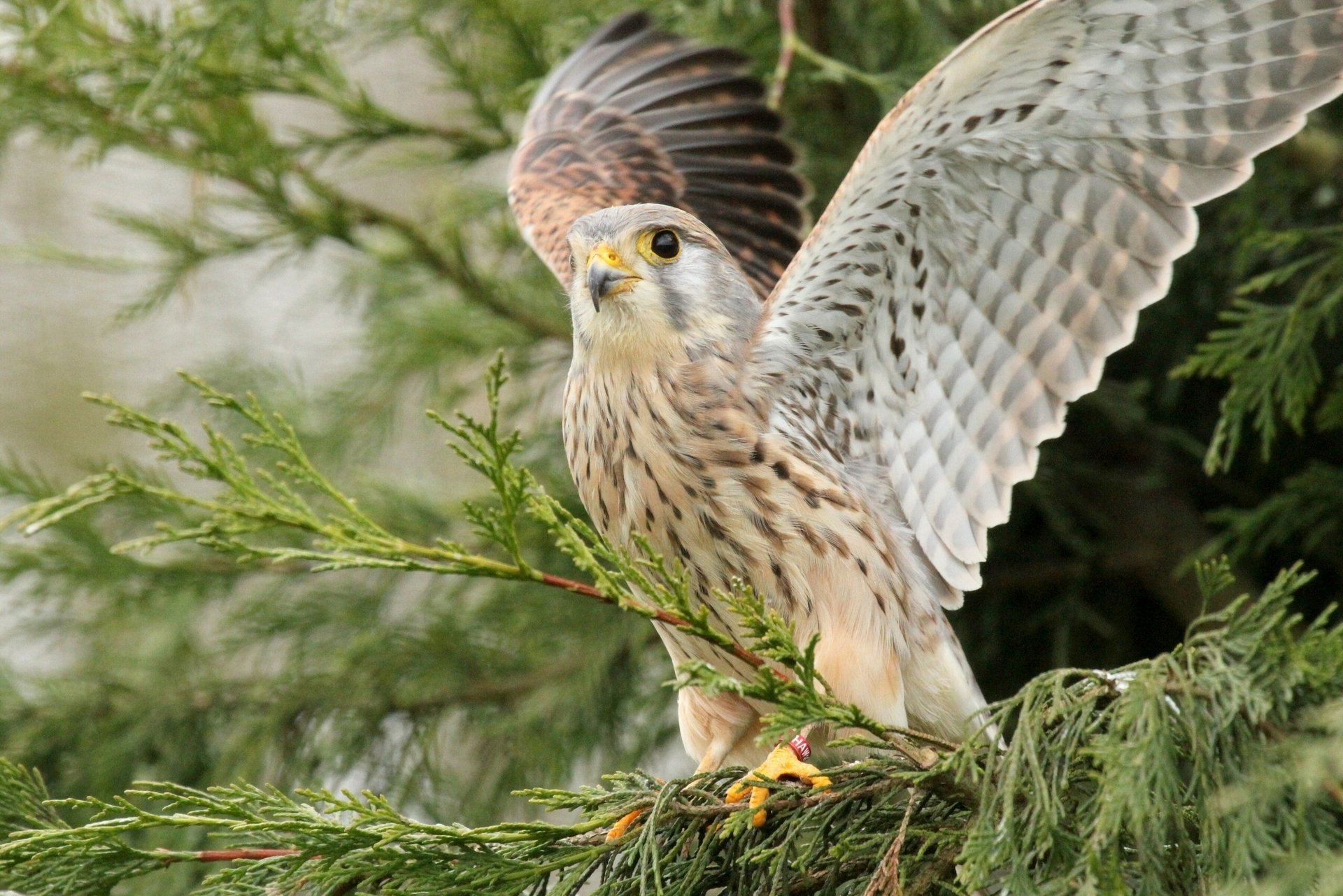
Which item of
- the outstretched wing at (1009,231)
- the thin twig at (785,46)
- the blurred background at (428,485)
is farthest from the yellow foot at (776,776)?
the thin twig at (785,46)

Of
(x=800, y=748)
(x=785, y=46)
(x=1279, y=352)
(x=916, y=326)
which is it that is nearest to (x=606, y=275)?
(x=916, y=326)

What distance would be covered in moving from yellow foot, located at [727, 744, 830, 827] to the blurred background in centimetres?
128

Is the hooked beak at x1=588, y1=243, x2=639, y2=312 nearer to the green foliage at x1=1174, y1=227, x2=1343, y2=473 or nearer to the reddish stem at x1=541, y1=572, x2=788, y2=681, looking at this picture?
the reddish stem at x1=541, y1=572, x2=788, y2=681

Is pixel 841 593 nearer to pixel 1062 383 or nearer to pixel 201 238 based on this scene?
pixel 1062 383

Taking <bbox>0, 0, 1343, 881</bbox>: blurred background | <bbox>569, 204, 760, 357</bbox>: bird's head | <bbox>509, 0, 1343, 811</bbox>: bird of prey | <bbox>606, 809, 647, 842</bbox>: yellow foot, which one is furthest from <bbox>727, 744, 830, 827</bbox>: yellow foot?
<bbox>0, 0, 1343, 881</bbox>: blurred background

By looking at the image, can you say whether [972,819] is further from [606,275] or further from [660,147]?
[660,147]

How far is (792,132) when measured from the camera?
3.75 meters

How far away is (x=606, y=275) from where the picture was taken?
2.70 metres

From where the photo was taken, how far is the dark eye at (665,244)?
9.20 ft

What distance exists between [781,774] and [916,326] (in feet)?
3.21

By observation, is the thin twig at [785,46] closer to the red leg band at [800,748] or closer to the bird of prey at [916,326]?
the bird of prey at [916,326]

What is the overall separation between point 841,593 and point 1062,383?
0.57 meters

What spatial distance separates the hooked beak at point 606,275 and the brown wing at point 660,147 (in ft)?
2.26

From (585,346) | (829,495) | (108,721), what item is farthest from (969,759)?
(108,721)
